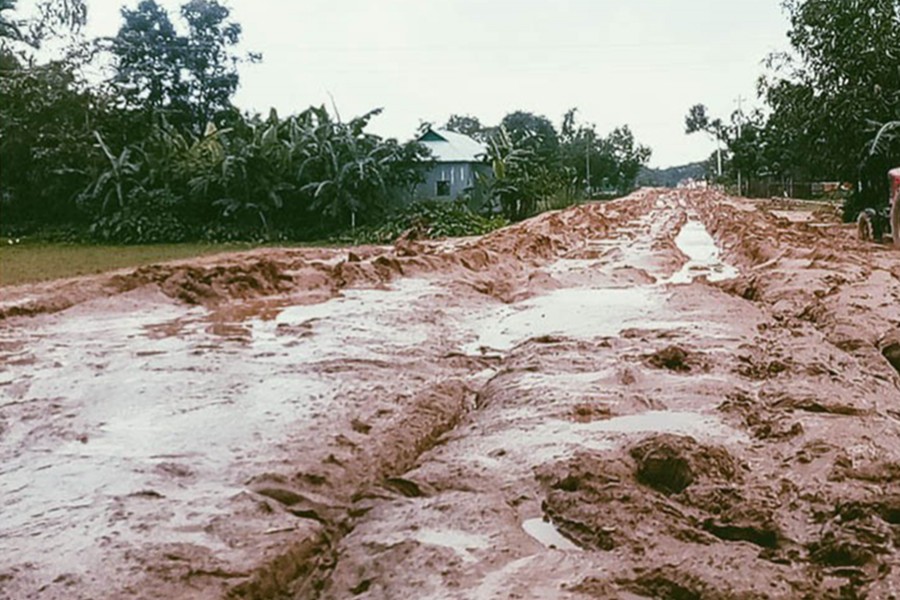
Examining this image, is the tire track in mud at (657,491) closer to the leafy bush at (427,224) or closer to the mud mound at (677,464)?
the mud mound at (677,464)

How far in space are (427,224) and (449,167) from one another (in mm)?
11275

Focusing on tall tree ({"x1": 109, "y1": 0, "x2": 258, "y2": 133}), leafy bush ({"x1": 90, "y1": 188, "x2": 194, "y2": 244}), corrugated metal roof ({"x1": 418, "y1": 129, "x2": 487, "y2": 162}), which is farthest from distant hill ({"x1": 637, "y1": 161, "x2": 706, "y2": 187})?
A: leafy bush ({"x1": 90, "y1": 188, "x2": 194, "y2": 244})

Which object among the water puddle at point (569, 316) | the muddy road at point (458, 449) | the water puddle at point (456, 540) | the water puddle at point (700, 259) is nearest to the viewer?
the muddy road at point (458, 449)

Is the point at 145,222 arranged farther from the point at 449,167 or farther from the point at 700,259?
the point at 449,167

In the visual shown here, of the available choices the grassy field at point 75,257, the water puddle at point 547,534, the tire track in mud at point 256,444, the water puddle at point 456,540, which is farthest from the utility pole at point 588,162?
the water puddle at point 456,540

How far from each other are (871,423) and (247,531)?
277cm

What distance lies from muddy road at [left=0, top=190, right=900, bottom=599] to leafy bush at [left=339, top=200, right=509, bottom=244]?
1096 centimetres

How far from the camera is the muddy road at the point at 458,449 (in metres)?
2.81

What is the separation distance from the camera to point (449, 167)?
1224 inches

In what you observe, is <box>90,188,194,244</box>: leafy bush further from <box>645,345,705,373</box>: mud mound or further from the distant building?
<box>645,345,705,373</box>: mud mound

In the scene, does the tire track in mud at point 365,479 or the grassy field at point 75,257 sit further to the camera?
the grassy field at point 75,257

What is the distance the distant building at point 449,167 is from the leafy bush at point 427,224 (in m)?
7.52

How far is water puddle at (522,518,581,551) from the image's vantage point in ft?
9.90

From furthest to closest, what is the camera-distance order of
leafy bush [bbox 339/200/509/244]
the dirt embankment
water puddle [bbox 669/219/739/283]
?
leafy bush [bbox 339/200/509/244] → water puddle [bbox 669/219/739/283] → the dirt embankment
